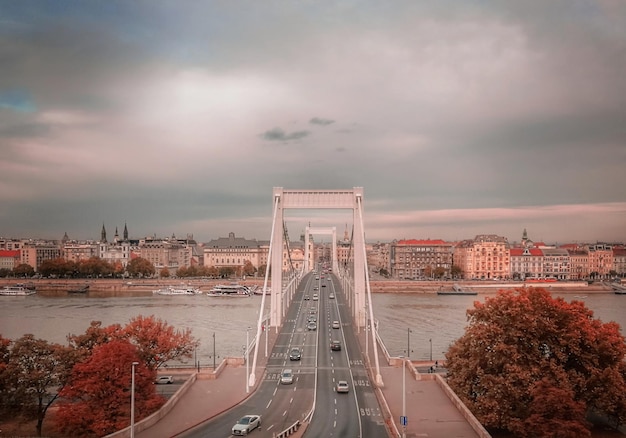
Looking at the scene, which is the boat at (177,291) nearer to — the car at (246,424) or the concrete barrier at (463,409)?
the concrete barrier at (463,409)

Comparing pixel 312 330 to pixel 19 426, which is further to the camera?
pixel 312 330

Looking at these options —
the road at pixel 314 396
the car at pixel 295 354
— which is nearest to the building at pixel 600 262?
the road at pixel 314 396

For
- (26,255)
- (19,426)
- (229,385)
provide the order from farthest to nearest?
1. (26,255)
2. (229,385)
3. (19,426)

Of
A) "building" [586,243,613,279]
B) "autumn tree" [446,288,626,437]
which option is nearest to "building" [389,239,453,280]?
"building" [586,243,613,279]

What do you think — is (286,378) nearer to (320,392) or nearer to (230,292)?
(320,392)

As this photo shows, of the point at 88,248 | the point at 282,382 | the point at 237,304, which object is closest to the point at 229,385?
the point at 282,382

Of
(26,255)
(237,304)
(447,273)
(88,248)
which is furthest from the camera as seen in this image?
(88,248)

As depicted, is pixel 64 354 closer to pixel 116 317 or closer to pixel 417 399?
pixel 417 399

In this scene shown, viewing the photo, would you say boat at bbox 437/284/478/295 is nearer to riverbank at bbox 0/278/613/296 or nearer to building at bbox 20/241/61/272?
riverbank at bbox 0/278/613/296
